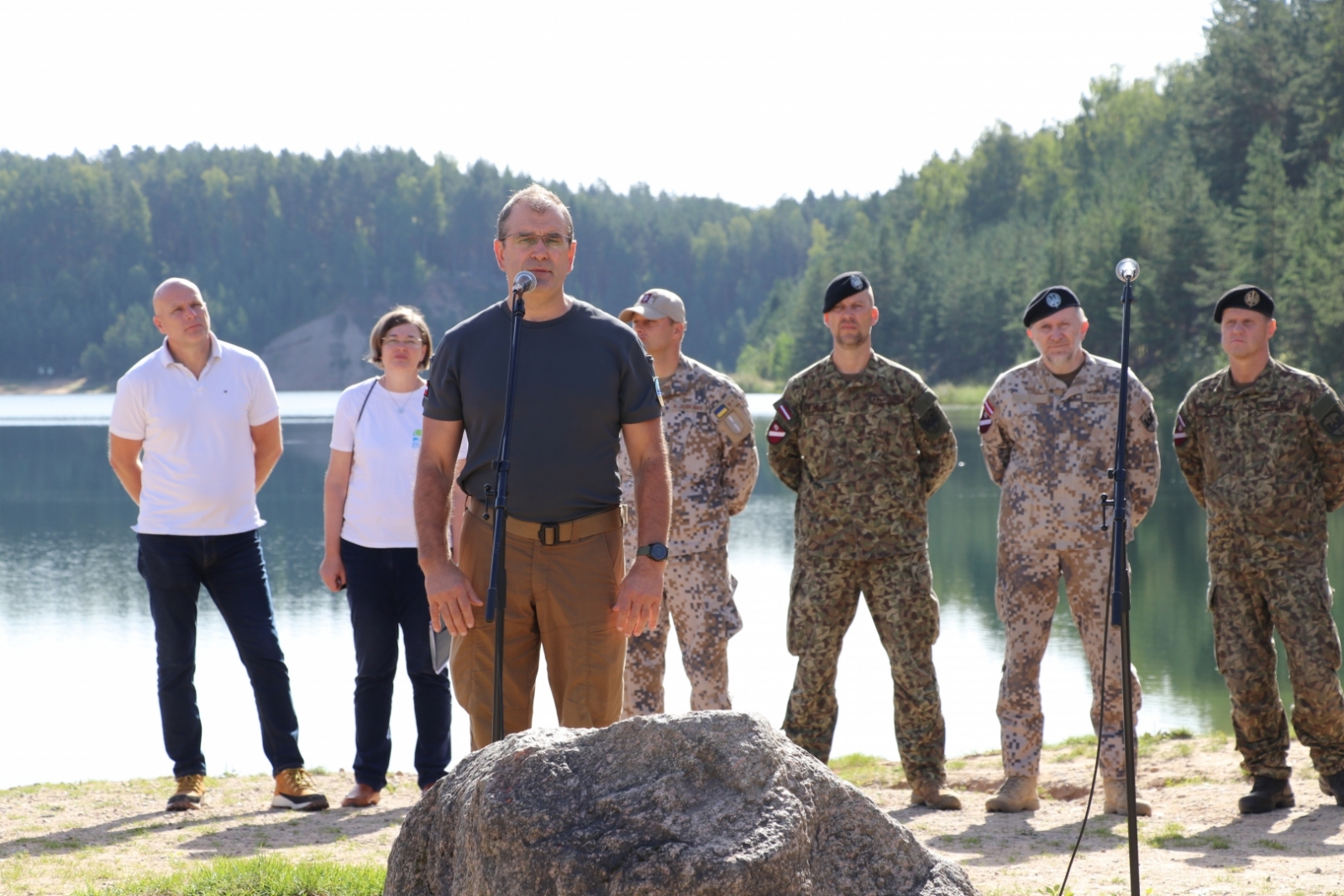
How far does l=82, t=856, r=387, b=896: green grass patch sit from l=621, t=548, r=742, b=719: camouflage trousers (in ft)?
5.84

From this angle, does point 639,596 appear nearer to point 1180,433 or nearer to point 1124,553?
point 1124,553

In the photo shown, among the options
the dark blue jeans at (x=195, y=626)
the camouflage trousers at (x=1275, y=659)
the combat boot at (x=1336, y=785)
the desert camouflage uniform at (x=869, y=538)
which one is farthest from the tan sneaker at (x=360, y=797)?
the combat boot at (x=1336, y=785)

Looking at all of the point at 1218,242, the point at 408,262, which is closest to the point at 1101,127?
the point at 1218,242

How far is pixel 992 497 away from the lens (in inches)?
1017

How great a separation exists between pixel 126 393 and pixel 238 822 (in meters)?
1.75

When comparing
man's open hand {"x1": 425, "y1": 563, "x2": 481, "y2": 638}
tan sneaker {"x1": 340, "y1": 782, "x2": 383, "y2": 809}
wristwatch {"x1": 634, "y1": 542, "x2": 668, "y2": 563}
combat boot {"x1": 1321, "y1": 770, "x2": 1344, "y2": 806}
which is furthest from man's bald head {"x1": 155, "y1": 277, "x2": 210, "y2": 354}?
combat boot {"x1": 1321, "y1": 770, "x2": 1344, "y2": 806}

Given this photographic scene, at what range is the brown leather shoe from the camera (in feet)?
19.1

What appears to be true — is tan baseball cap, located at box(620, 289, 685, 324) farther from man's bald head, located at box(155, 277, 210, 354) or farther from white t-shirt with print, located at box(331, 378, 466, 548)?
man's bald head, located at box(155, 277, 210, 354)

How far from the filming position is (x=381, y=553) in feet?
19.0

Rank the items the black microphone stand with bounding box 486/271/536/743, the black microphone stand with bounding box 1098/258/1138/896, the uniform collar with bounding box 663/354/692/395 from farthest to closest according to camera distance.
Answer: the uniform collar with bounding box 663/354/692/395, the black microphone stand with bounding box 1098/258/1138/896, the black microphone stand with bounding box 486/271/536/743

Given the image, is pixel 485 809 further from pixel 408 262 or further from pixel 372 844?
pixel 408 262

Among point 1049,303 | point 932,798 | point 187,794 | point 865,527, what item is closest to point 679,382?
point 865,527

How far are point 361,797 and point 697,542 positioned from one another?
1767mm

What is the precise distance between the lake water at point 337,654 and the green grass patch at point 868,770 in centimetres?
70
